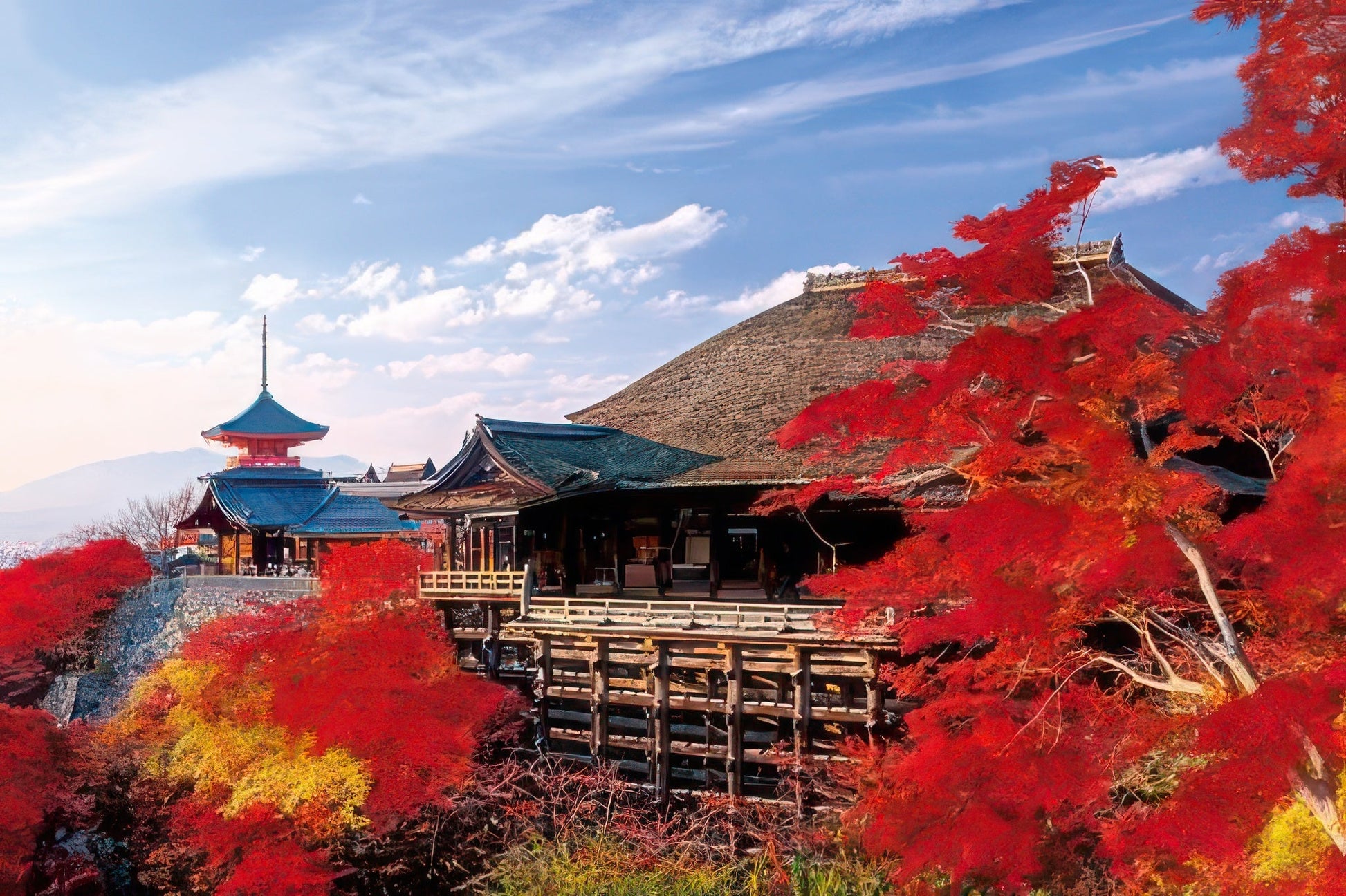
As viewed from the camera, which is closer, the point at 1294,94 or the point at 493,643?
the point at 1294,94

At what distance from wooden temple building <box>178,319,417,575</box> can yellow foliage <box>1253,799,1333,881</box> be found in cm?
2956

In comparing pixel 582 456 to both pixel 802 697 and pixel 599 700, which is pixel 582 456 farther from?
pixel 802 697

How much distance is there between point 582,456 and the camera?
72.7 feet

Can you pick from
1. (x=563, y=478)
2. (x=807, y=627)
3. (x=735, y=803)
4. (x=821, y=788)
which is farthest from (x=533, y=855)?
(x=563, y=478)

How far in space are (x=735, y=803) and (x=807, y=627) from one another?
3.02 m

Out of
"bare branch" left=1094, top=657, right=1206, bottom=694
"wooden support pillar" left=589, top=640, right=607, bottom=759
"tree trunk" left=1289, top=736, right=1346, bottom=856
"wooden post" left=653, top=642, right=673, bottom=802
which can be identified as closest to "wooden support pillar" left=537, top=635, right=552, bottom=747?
"wooden support pillar" left=589, top=640, right=607, bottom=759

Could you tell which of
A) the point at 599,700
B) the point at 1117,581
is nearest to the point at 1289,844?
the point at 1117,581

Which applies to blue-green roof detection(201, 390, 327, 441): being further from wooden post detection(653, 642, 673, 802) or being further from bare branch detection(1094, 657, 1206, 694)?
bare branch detection(1094, 657, 1206, 694)

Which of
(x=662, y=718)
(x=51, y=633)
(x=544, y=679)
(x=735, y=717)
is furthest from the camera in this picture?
(x=51, y=633)

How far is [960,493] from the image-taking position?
17125 millimetres

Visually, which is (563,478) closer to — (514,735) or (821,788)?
(514,735)

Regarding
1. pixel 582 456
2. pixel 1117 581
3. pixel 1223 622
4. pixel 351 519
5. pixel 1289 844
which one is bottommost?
pixel 1289 844

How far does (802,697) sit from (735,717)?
1.38m

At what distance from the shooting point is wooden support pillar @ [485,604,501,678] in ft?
66.4
